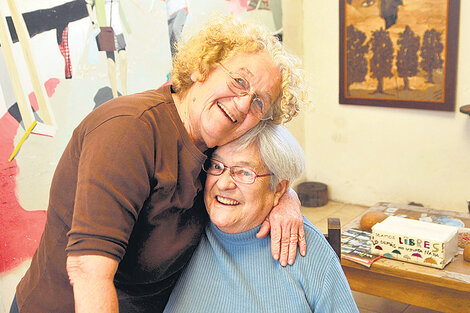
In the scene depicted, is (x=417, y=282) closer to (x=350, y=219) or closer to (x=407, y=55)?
(x=350, y=219)

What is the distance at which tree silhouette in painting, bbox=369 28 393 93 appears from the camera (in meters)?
4.43

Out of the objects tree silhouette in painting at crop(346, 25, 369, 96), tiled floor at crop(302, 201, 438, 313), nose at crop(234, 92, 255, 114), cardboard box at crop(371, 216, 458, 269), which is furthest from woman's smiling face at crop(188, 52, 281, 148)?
tree silhouette in painting at crop(346, 25, 369, 96)

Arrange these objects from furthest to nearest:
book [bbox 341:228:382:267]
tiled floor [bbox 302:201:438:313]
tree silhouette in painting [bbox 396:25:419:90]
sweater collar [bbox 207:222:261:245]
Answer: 1. tree silhouette in painting [bbox 396:25:419:90]
2. tiled floor [bbox 302:201:438:313]
3. book [bbox 341:228:382:267]
4. sweater collar [bbox 207:222:261:245]

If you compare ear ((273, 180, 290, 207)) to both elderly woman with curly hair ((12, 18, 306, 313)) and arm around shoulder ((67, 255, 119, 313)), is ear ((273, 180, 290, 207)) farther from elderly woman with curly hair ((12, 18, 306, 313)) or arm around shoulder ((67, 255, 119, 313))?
arm around shoulder ((67, 255, 119, 313))

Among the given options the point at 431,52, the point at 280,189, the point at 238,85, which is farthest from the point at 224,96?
the point at 431,52

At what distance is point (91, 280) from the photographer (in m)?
1.14

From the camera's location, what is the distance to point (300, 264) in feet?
5.35

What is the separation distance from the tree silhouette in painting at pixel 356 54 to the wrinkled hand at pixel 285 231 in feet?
10.3

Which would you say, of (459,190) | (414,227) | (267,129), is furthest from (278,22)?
(267,129)

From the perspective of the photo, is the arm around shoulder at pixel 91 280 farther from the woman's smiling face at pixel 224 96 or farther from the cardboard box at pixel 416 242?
the cardboard box at pixel 416 242

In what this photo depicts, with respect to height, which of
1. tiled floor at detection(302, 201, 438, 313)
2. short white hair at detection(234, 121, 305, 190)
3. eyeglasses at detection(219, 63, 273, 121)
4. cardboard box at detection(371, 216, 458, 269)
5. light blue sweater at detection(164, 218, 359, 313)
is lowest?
tiled floor at detection(302, 201, 438, 313)

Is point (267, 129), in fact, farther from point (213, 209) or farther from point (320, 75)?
point (320, 75)

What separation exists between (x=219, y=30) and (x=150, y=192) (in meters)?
0.50

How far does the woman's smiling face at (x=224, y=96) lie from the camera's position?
1409 mm
